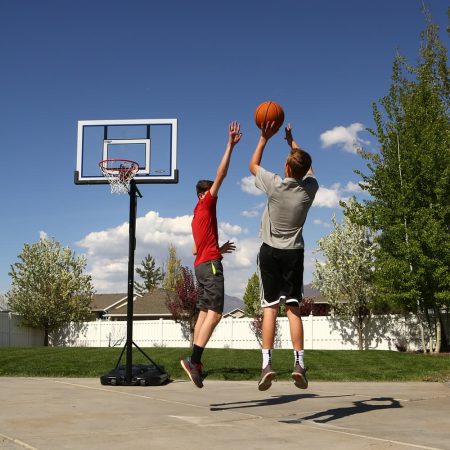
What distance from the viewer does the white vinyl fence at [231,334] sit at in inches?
1217

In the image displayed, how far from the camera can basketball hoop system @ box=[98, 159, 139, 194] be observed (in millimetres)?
11000

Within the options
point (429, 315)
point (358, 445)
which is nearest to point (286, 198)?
point (358, 445)

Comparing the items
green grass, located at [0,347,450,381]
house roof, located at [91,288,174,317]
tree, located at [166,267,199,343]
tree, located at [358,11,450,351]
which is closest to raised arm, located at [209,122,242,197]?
green grass, located at [0,347,450,381]

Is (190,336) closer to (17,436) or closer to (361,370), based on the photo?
(361,370)

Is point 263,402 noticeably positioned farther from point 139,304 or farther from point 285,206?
point 139,304

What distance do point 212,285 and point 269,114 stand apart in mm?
1978

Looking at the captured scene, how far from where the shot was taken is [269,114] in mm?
6473

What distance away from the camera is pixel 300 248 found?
6004 millimetres

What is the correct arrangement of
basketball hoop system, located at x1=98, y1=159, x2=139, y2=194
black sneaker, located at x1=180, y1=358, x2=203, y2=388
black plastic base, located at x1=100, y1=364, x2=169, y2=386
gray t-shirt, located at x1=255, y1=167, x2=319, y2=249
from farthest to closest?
basketball hoop system, located at x1=98, y1=159, x2=139, y2=194 → black plastic base, located at x1=100, y1=364, x2=169, y2=386 → black sneaker, located at x1=180, y1=358, x2=203, y2=388 → gray t-shirt, located at x1=255, y1=167, x2=319, y2=249

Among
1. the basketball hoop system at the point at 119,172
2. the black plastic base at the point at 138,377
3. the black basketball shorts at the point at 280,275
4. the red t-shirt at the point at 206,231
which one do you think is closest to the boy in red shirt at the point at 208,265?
the red t-shirt at the point at 206,231

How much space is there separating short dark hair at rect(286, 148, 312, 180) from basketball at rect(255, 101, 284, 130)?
2.06 feet

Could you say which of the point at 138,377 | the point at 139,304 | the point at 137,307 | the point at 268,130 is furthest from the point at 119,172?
the point at 139,304

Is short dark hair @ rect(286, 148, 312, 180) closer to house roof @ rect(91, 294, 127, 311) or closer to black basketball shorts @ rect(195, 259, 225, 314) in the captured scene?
black basketball shorts @ rect(195, 259, 225, 314)

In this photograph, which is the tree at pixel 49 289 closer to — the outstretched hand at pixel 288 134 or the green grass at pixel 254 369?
the green grass at pixel 254 369
